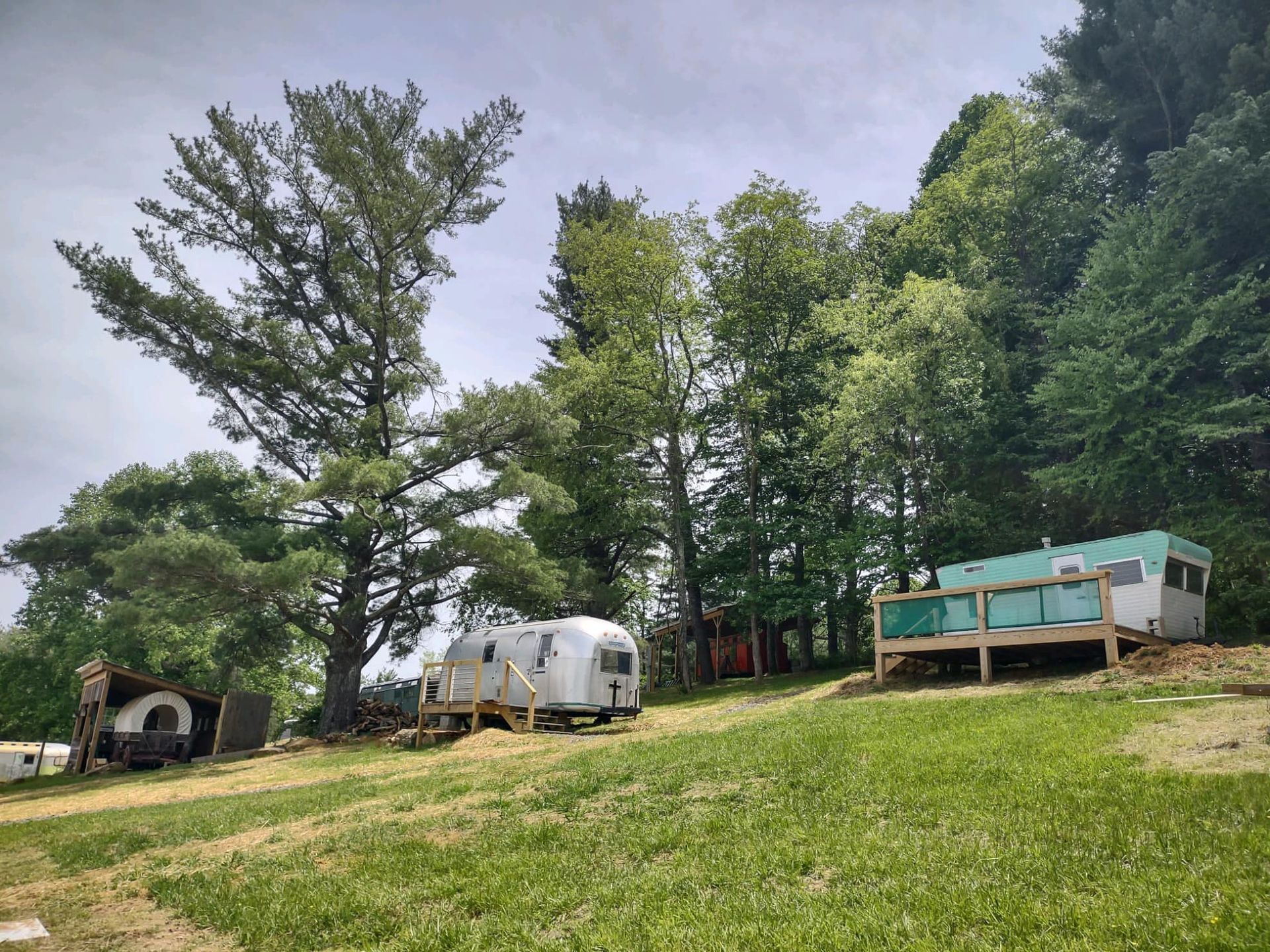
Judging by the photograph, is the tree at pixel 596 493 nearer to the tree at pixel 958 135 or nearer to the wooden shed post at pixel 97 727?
the wooden shed post at pixel 97 727

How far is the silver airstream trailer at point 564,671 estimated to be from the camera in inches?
731

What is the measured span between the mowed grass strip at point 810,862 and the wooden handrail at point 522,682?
8.72 m

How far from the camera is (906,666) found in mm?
17062

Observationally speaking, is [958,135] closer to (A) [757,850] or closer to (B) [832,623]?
(B) [832,623]

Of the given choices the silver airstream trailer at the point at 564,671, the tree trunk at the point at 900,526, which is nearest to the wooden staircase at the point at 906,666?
the silver airstream trailer at the point at 564,671

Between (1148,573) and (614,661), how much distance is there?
11.8 meters

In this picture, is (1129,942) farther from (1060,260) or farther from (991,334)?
(1060,260)

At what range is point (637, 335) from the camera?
30234 millimetres

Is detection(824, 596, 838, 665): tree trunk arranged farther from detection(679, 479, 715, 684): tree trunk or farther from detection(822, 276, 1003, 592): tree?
detection(679, 479, 715, 684): tree trunk

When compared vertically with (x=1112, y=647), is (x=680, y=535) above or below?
above

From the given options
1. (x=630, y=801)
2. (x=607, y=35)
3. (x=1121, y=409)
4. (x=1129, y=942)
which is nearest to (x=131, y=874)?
(x=630, y=801)

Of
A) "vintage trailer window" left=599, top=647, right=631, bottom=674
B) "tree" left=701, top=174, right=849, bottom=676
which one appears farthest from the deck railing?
"tree" left=701, top=174, right=849, bottom=676

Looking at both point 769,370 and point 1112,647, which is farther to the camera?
point 769,370

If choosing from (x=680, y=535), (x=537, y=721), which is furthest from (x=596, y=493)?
(x=537, y=721)
